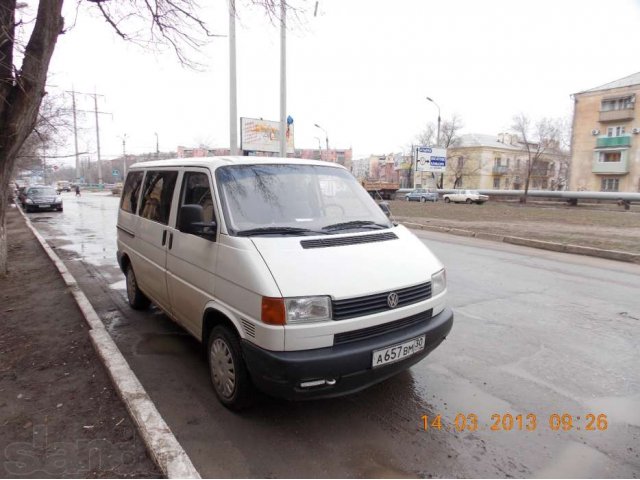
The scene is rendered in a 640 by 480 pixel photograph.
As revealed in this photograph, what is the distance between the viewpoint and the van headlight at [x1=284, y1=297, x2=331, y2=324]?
2793mm

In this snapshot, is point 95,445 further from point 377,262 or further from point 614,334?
point 614,334

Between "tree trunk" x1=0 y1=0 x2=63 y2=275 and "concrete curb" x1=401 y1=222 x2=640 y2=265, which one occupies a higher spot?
"tree trunk" x1=0 y1=0 x2=63 y2=275

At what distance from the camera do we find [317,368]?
2.77 metres

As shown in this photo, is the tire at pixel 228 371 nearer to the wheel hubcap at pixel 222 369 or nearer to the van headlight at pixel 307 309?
the wheel hubcap at pixel 222 369

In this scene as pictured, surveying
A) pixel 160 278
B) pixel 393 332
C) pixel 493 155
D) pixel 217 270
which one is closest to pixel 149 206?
pixel 160 278

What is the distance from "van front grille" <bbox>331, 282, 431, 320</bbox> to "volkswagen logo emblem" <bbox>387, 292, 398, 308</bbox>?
17 millimetres

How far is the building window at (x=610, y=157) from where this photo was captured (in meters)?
47.9

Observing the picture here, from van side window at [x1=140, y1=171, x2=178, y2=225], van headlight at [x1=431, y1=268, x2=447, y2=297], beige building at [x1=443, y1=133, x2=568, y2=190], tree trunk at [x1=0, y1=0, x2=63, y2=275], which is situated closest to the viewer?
van headlight at [x1=431, y1=268, x2=447, y2=297]

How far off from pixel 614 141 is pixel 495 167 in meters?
22.1

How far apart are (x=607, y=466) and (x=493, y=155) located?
73232 millimetres

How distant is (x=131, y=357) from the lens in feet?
14.4

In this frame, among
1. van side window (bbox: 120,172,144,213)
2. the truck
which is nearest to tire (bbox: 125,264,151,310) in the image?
van side window (bbox: 120,172,144,213)

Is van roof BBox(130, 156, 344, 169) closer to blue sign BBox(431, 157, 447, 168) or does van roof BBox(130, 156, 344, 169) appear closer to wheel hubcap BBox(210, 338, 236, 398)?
wheel hubcap BBox(210, 338, 236, 398)

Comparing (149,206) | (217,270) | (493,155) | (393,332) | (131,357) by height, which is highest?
(493,155)
